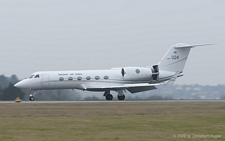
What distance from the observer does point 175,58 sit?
50.9 metres

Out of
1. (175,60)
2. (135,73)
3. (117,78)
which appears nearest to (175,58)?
(175,60)

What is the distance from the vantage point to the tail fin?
166ft

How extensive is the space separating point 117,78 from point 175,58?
723 cm

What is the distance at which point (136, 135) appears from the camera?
16734 millimetres

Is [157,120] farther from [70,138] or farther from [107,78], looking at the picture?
[107,78]

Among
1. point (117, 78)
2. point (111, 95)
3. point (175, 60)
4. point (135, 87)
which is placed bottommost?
point (111, 95)

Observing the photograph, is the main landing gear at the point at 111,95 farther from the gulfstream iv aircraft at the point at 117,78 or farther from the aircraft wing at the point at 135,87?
the aircraft wing at the point at 135,87

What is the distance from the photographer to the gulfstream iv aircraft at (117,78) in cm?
4684

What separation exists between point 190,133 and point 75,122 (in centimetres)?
625

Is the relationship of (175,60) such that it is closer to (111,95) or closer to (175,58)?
(175,58)

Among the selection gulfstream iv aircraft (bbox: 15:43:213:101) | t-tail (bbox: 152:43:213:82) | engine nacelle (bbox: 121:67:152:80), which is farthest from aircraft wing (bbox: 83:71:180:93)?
t-tail (bbox: 152:43:213:82)

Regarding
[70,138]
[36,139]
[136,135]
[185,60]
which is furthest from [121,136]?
[185,60]

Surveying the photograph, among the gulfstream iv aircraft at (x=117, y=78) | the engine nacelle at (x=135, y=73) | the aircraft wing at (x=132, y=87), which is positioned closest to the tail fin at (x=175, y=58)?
the gulfstream iv aircraft at (x=117, y=78)

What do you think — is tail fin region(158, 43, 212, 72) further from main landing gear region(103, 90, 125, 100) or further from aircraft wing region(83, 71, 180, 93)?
main landing gear region(103, 90, 125, 100)
